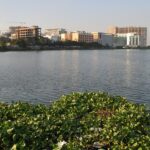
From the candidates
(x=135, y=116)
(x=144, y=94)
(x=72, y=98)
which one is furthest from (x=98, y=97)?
(x=144, y=94)

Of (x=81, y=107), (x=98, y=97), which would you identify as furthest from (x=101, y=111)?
(x=98, y=97)

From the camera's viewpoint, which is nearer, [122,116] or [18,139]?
[18,139]

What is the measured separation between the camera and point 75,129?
15594 millimetres

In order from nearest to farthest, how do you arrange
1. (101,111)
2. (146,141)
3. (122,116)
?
(146,141)
(122,116)
(101,111)

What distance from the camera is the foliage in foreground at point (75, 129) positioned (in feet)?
43.4

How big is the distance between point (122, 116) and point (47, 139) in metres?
4.60

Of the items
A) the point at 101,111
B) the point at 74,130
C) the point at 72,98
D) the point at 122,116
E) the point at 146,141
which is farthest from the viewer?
the point at 72,98

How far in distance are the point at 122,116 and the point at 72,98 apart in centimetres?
592

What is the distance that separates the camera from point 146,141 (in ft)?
43.8

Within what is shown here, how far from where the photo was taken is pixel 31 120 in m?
15.5

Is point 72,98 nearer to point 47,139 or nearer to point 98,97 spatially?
point 98,97

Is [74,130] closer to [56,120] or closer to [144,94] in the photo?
[56,120]

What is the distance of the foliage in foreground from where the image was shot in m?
13.2

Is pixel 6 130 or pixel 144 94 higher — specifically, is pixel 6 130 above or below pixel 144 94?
above
